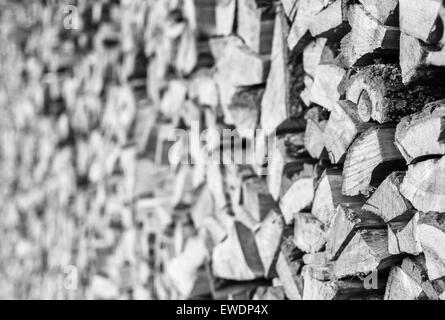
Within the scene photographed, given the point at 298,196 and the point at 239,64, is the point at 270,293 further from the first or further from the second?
the point at 239,64

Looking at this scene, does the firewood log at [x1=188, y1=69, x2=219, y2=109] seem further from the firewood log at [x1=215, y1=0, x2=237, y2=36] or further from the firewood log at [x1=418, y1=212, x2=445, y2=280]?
the firewood log at [x1=418, y1=212, x2=445, y2=280]

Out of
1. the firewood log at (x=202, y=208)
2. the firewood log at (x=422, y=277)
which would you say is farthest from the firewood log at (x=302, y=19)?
the firewood log at (x=202, y=208)

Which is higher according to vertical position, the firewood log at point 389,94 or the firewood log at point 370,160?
the firewood log at point 389,94

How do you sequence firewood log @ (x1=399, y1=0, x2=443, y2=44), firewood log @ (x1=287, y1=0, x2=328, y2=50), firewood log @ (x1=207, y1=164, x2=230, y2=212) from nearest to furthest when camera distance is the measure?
firewood log @ (x1=399, y1=0, x2=443, y2=44) → firewood log @ (x1=287, y1=0, x2=328, y2=50) → firewood log @ (x1=207, y1=164, x2=230, y2=212)

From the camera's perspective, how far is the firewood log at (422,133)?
58 cm

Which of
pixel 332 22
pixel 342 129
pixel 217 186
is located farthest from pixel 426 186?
pixel 217 186

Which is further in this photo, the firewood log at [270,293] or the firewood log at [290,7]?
the firewood log at [270,293]

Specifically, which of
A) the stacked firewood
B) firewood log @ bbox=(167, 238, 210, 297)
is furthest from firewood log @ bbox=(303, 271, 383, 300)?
firewood log @ bbox=(167, 238, 210, 297)

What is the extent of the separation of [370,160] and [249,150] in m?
0.40

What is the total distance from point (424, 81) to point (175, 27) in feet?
2.69

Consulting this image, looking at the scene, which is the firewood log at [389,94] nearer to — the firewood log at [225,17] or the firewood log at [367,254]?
the firewood log at [367,254]

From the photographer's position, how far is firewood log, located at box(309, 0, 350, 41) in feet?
2.38

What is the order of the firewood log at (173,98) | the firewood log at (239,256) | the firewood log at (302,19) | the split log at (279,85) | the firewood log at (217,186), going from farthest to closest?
the firewood log at (173,98), the firewood log at (217,186), the firewood log at (239,256), the split log at (279,85), the firewood log at (302,19)

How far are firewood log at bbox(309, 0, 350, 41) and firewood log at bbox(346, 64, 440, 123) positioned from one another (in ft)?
0.28
